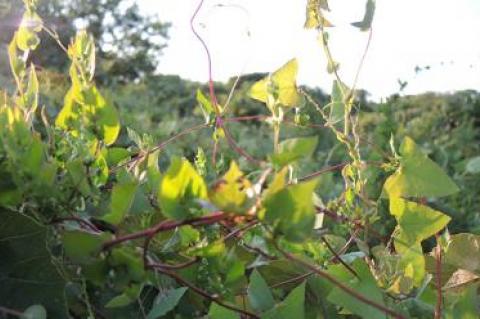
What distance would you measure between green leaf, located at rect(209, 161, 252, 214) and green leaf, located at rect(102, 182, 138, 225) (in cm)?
8

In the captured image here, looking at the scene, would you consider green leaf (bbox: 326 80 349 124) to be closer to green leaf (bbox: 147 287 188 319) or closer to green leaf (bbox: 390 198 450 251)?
green leaf (bbox: 390 198 450 251)

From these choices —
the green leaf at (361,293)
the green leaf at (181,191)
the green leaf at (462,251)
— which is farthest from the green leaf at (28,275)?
the green leaf at (462,251)

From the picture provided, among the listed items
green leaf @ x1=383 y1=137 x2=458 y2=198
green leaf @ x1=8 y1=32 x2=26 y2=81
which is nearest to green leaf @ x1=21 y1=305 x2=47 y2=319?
green leaf @ x1=8 y1=32 x2=26 y2=81

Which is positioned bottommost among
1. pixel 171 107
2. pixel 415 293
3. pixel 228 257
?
pixel 171 107

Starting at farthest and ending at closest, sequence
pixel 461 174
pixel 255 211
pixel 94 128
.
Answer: pixel 461 174, pixel 94 128, pixel 255 211

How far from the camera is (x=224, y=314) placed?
601 mm

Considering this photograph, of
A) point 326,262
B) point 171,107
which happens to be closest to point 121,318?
point 326,262

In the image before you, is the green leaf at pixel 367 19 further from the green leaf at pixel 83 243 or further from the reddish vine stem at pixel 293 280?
the green leaf at pixel 83 243

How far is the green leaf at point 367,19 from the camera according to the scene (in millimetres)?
733

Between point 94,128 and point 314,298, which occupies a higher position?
point 94,128

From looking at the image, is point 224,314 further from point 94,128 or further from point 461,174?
point 461,174

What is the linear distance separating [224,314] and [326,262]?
0.20 metres

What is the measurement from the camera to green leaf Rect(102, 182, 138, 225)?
20.4 inches

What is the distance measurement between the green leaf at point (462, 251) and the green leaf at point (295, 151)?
1.33 ft
